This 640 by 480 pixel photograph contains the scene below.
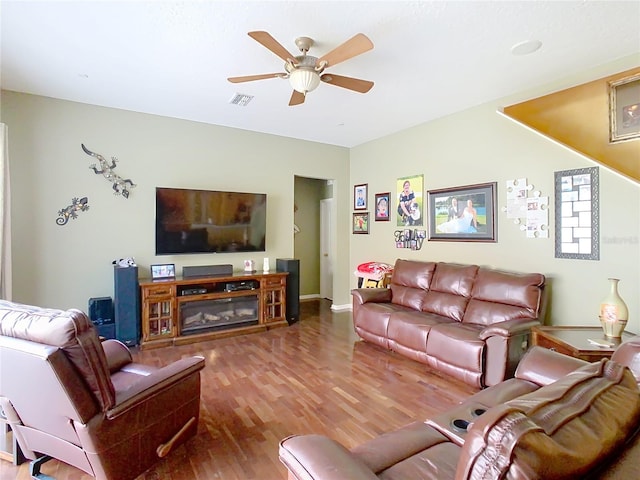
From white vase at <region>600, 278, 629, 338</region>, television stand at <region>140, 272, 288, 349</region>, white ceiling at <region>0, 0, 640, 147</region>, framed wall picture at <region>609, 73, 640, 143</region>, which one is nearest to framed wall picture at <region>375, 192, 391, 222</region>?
white ceiling at <region>0, 0, 640, 147</region>

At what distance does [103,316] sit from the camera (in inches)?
154

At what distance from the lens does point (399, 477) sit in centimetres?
122

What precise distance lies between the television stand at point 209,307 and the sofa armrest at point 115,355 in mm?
1615

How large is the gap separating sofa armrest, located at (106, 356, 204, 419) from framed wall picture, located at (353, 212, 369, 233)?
4070mm

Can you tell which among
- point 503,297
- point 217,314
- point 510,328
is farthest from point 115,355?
point 503,297

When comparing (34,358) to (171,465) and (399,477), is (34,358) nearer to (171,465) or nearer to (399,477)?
(171,465)

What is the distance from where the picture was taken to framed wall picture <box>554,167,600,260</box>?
10.0 ft

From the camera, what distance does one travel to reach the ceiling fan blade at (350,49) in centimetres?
215

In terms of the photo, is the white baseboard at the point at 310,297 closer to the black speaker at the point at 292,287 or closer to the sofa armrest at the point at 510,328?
the black speaker at the point at 292,287

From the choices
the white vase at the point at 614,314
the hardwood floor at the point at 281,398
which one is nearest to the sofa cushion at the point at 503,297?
the white vase at the point at 614,314

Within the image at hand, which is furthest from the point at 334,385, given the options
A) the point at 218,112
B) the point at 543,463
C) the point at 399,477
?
the point at 218,112

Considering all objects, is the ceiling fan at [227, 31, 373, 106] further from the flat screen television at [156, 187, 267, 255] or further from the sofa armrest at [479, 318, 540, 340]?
the sofa armrest at [479, 318, 540, 340]

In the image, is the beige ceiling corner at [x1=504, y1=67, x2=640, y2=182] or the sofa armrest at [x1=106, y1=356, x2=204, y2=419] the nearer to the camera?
the sofa armrest at [x1=106, y1=356, x2=204, y2=419]

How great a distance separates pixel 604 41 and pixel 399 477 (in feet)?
11.3
